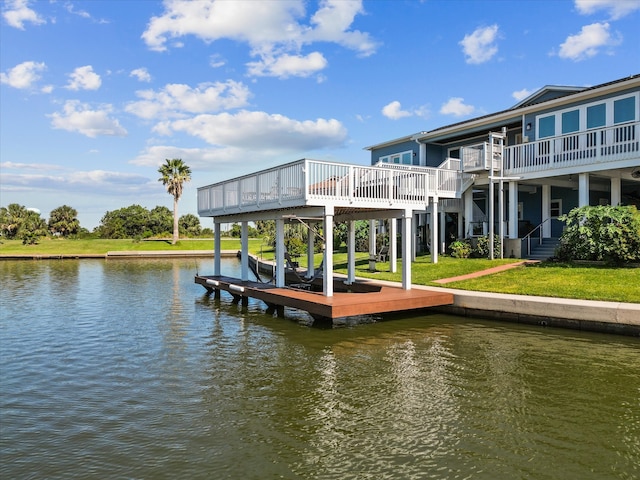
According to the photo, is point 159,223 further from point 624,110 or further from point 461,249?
point 624,110

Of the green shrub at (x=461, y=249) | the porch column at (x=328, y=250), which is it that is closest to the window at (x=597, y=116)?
the green shrub at (x=461, y=249)

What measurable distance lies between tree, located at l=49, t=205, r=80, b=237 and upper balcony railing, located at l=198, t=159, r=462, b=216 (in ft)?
178

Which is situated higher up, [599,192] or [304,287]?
[599,192]

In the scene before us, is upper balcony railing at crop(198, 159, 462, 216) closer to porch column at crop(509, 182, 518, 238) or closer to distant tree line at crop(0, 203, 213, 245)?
porch column at crop(509, 182, 518, 238)

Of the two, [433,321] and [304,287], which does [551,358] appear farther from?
[304,287]

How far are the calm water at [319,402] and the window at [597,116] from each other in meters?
11.6

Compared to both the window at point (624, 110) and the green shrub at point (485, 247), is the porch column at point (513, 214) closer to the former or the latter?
the green shrub at point (485, 247)

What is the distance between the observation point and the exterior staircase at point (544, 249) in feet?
62.7

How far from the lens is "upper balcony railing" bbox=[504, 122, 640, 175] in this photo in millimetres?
16922

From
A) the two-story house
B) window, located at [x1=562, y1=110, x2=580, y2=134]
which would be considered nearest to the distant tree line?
the two-story house

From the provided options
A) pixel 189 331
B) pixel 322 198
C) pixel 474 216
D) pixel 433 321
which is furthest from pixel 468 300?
pixel 474 216

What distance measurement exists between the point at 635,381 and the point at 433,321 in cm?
570

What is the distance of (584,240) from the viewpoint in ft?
52.9

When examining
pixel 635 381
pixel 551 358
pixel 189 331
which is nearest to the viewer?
pixel 635 381
